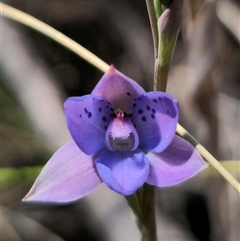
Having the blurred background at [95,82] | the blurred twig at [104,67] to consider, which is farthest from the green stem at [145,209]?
the blurred background at [95,82]

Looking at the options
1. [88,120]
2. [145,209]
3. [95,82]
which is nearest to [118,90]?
[88,120]

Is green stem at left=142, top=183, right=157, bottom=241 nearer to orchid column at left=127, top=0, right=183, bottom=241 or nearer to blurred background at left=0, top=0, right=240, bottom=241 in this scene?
orchid column at left=127, top=0, right=183, bottom=241

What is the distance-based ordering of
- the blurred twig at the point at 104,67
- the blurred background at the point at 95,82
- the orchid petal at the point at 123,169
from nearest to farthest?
the orchid petal at the point at 123,169, the blurred twig at the point at 104,67, the blurred background at the point at 95,82

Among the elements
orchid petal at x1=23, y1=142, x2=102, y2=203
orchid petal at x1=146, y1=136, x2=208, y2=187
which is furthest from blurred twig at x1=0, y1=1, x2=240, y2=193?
orchid petal at x1=23, y1=142, x2=102, y2=203

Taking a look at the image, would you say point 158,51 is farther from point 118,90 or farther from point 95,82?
point 95,82

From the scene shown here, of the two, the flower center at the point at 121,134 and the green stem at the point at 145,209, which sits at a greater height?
the flower center at the point at 121,134

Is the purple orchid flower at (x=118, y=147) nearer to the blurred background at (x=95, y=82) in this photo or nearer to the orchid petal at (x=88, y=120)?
the orchid petal at (x=88, y=120)
